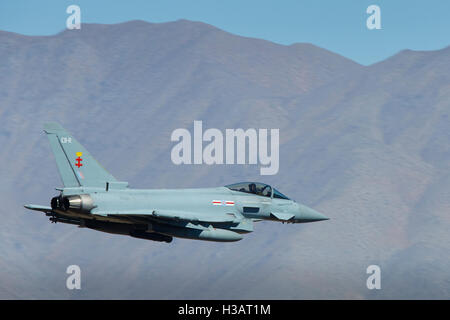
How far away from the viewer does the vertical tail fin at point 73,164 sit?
48.0m

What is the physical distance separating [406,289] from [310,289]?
50.9 ft

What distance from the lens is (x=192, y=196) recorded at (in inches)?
1900

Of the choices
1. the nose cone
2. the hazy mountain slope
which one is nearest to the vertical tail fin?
the nose cone

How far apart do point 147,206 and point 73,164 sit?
490cm

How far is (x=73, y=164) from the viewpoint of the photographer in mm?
48406

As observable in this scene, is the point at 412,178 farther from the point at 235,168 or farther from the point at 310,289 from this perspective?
the point at 310,289

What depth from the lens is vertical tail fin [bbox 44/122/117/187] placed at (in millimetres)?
48000

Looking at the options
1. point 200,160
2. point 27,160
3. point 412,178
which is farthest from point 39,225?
point 412,178
